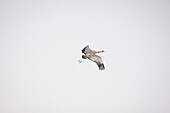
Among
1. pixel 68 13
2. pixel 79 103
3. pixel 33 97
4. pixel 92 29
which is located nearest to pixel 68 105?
pixel 79 103

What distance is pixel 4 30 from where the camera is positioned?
126 inches

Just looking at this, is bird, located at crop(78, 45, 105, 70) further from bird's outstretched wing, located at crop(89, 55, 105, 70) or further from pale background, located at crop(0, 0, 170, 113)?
pale background, located at crop(0, 0, 170, 113)

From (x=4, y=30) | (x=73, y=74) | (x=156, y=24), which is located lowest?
(x=73, y=74)

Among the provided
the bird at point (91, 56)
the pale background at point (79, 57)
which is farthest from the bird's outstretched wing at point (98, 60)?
the pale background at point (79, 57)

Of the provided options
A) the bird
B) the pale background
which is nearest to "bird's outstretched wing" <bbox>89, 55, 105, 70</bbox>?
the bird

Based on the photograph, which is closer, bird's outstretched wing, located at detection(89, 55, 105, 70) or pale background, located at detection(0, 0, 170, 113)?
bird's outstretched wing, located at detection(89, 55, 105, 70)

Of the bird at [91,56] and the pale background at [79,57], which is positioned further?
the pale background at [79,57]

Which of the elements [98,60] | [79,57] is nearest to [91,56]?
[98,60]

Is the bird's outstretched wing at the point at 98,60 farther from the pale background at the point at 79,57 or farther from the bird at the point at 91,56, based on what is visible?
the pale background at the point at 79,57

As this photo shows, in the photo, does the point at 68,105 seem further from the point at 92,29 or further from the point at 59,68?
the point at 92,29

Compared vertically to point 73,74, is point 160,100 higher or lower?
lower

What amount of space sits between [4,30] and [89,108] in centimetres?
218

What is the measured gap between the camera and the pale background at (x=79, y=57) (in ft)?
10.4

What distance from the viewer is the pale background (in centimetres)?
316
